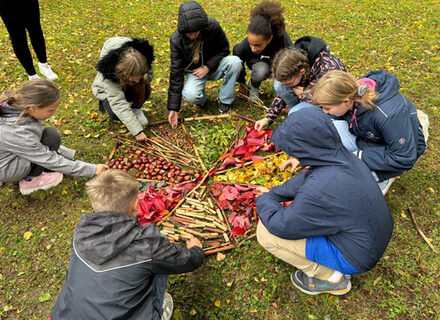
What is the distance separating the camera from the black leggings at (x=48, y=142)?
3.40 metres

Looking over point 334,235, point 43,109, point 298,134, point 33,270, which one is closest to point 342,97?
point 298,134

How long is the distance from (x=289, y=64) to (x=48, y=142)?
9.92 feet

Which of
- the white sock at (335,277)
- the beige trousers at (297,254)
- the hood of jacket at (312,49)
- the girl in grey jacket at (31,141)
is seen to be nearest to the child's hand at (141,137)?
the girl in grey jacket at (31,141)

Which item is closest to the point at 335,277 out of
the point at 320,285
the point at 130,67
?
the point at 320,285

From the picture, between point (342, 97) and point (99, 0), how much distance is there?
849cm

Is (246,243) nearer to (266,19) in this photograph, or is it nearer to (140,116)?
(140,116)

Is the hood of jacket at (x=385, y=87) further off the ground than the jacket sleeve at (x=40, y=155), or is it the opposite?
the hood of jacket at (x=385, y=87)

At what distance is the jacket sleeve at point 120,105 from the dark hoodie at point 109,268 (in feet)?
7.42

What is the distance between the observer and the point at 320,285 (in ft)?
8.64

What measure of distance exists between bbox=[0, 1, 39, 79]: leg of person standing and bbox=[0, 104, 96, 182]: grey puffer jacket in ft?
6.99

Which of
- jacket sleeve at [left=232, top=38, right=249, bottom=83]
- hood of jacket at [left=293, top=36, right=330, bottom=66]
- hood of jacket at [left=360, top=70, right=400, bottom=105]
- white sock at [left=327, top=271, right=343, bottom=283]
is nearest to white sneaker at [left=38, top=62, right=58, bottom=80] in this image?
jacket sleeve at [left=232, top=38, right=249, bottom=83]

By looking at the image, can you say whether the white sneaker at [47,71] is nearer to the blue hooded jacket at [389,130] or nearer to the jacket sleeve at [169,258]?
the jacket sleeve at [169,258]

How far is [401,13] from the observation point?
24.5 ft

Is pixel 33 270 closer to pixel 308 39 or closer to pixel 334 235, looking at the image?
pixel 334 235
